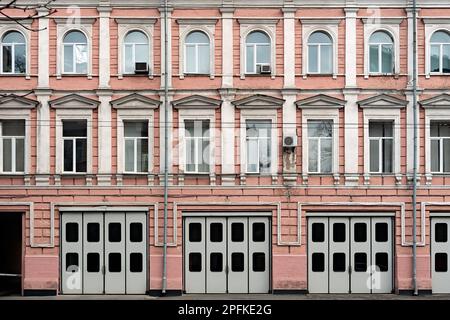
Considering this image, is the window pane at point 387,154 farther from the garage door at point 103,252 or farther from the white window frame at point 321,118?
the garage door at point 103,252

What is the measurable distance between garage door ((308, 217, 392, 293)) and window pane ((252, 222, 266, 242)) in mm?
1318

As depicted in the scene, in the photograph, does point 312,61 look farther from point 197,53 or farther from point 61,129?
point 61,129

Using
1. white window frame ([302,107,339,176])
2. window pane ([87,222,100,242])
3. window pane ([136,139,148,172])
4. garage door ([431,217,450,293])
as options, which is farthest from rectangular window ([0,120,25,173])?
garage door ([431,217,450,293])

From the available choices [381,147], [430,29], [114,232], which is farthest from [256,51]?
[114,232]

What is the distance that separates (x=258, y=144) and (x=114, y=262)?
17.6 ft

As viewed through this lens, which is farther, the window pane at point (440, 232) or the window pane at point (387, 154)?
Answer: the window pane at point (387, 154)

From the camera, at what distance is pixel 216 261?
16891 mm

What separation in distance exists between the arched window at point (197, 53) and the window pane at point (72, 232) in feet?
18.1

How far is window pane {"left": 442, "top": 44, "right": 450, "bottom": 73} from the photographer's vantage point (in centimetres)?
1702

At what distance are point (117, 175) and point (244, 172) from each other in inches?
143

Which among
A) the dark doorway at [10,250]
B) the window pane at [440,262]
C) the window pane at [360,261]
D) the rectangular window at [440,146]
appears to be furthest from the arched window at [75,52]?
the window pane at [440,262]

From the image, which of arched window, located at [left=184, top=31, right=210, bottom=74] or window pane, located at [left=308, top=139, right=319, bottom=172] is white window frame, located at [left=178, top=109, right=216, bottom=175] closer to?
arched window, located at [left=184, top=31, right=210, bottom=74]

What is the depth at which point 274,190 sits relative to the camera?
1680cm

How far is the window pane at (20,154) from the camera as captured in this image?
17047 millimetres
